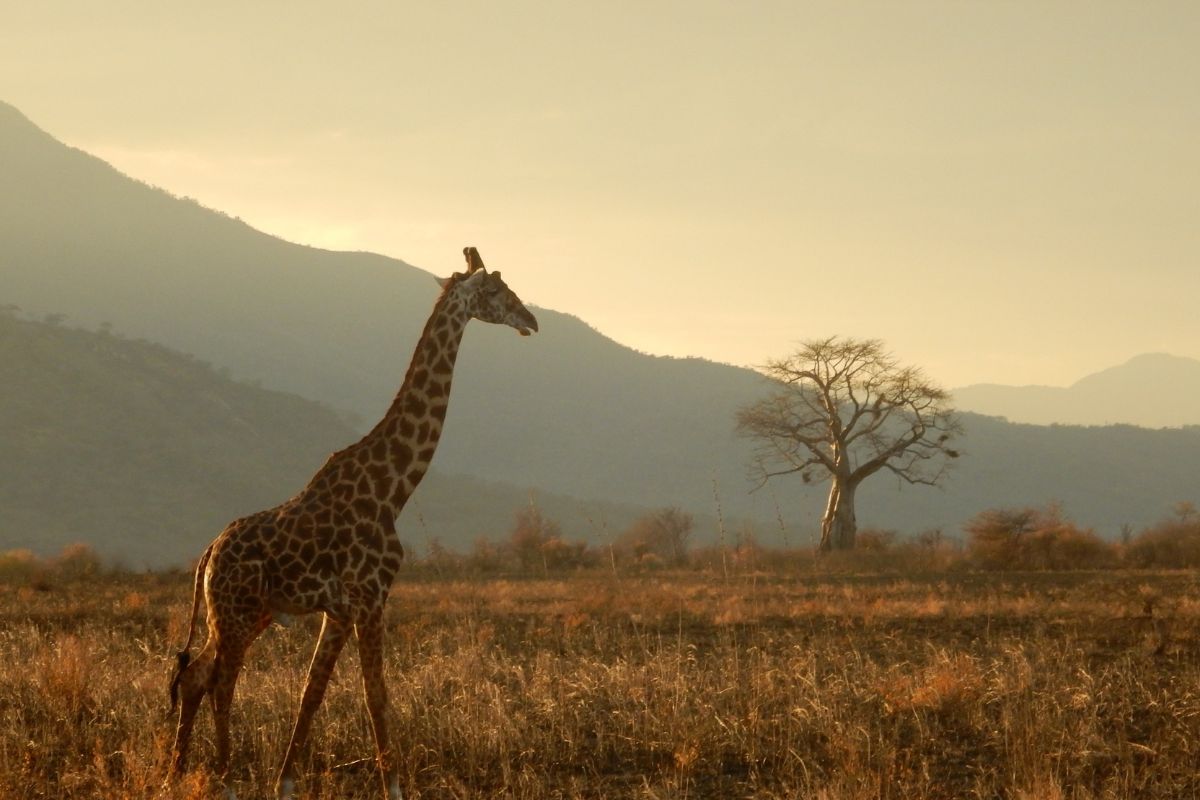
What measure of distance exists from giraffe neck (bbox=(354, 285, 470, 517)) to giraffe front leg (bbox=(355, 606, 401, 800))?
824 mm

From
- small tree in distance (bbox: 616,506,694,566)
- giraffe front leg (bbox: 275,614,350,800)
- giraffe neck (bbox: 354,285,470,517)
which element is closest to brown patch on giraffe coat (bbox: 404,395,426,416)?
giraffe neck (bbox: 354,285,470,517)

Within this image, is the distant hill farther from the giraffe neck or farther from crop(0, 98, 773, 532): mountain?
the giraffe neck

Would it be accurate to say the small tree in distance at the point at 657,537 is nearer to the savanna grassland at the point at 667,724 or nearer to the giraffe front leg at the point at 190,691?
the savanna grassland at the point at 667,724

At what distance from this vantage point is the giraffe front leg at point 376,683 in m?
7.96

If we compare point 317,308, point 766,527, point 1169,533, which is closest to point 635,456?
point 766,527

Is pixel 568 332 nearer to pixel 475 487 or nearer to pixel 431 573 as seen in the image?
pixel 475 487

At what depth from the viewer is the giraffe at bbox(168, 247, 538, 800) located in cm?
798

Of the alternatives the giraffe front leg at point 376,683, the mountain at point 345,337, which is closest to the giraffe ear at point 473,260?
the giraffe front leg at point 376,683

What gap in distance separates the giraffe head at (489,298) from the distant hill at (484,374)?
95.3m

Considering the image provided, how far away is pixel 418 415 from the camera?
28.7ft

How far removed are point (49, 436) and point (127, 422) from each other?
18.3 ft

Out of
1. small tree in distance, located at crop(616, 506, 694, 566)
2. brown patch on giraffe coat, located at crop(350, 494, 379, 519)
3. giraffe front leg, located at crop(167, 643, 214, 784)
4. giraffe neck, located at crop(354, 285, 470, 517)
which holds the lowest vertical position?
small tree in distance, located at crop(616, 506, 694, 566)

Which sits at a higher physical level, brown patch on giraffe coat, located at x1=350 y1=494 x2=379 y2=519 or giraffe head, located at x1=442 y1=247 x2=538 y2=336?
giraffe head, located at x1=442 y1=247 x2=538 y2=336

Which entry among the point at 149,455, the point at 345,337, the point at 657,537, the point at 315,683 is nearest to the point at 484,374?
the point at 345,337
